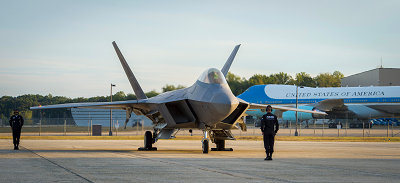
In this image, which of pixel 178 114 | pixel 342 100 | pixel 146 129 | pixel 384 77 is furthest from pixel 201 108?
pixel 384 77

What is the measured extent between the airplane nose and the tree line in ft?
101

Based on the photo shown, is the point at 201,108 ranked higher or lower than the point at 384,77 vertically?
lower

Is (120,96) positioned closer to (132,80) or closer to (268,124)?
(132,80)

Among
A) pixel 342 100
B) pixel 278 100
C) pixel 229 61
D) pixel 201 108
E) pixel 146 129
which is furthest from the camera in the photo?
pixel 278 100

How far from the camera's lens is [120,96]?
7794cm

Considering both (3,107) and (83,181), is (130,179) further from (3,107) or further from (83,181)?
(3,107)

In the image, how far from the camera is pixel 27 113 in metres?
77.6

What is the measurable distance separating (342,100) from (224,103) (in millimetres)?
39950

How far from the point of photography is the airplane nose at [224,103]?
38.3 feet

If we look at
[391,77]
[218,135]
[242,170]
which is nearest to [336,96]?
[391,77]

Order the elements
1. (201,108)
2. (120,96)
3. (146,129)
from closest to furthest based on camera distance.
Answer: (201,108) < (146,129) < (120,96)

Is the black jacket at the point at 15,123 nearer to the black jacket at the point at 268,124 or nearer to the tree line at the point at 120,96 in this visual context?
the black jacket at the point at 268,124

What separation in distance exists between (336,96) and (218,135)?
38948 millimetres

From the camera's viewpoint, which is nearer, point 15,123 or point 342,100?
point 15,123
